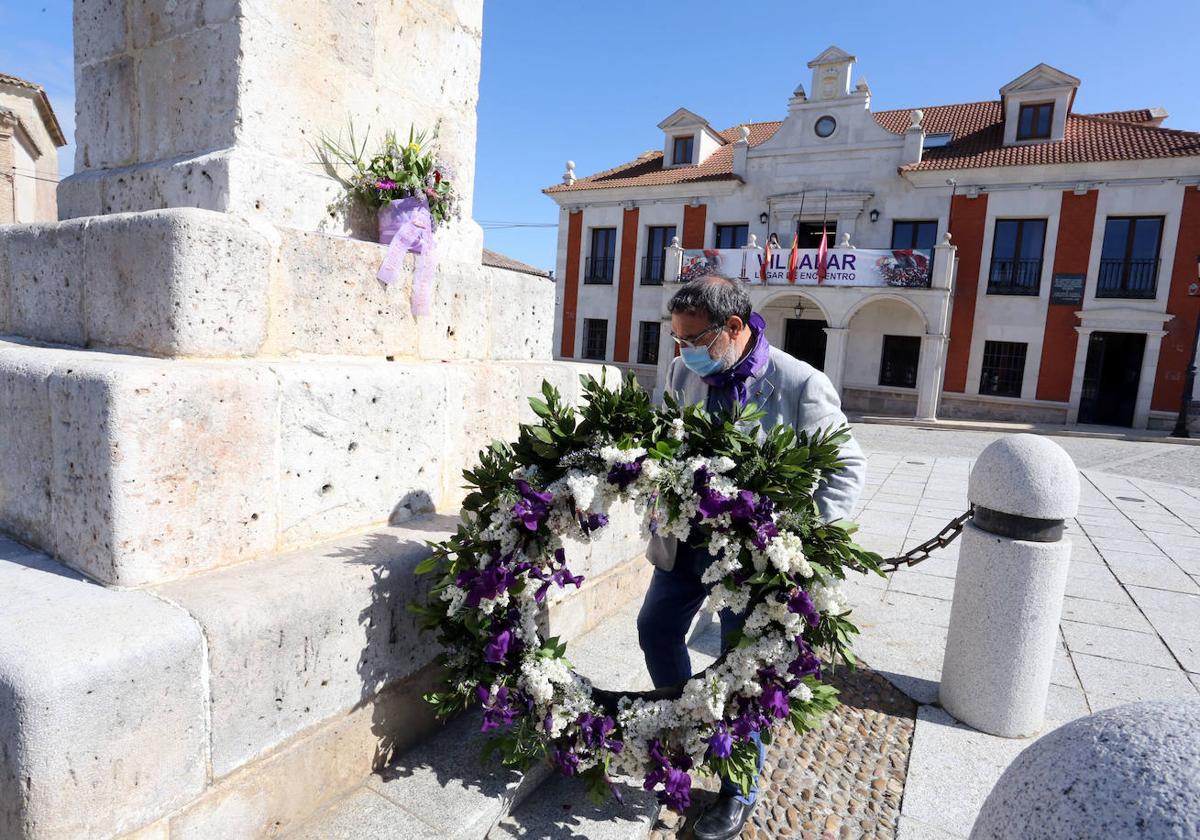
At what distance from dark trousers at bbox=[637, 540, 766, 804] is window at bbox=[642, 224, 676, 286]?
23868 millimetres

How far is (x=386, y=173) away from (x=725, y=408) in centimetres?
190

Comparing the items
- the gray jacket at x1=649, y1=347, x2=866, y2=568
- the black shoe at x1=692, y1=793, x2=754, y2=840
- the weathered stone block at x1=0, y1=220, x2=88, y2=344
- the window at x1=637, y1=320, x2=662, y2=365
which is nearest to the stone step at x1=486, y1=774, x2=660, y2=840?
the black shoe at x1=692, y1=793, x2=754, y2=840

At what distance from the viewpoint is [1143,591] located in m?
5.20

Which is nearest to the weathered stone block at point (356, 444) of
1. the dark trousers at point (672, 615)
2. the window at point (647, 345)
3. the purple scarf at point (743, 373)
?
the dark trousers at point (672, 615)

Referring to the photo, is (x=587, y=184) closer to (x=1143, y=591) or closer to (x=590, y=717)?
(x=1143, y=591)

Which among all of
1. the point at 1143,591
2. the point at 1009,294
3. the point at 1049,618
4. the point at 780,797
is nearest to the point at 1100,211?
the point at 1009,294

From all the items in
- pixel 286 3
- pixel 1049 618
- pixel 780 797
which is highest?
pixel 286 3

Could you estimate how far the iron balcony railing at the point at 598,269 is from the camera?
26.9 metres

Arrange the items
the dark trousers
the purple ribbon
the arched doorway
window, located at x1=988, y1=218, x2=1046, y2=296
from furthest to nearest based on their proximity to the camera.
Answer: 1. the arched doorway
2. window, located at x1=988, y1=218, x2=1046, y2=296
3. the purple ribbon
4. the dark trousers

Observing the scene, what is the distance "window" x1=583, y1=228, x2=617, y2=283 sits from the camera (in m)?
26.8

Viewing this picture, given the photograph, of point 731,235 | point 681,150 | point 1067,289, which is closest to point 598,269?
point 731,235

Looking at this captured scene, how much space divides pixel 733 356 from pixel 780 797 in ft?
5.96

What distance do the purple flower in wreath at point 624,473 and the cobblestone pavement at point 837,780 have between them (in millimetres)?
1334

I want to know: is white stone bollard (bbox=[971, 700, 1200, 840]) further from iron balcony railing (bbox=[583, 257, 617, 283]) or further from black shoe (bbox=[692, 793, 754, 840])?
iron balcony railing (bbox=[583, 257, 617, 283])
